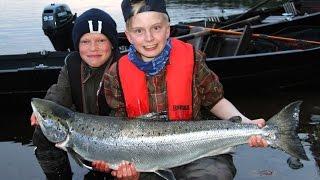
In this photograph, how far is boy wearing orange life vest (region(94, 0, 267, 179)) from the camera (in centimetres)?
367

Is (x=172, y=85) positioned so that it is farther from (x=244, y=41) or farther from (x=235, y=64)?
(x=244, y=41)

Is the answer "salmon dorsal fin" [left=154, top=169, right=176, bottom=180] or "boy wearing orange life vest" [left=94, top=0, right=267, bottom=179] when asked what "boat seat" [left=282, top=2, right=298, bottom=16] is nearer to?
"boy wearing orange life vest" [left=94, top=0, right=267, bottom=179]

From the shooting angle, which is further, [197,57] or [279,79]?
[279,79]

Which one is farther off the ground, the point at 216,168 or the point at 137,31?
the point at 137,31

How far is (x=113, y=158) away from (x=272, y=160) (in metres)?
2.86

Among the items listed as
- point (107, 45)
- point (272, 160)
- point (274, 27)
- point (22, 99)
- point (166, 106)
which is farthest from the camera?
point (274, 27)

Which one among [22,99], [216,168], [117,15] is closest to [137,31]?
[216,168]

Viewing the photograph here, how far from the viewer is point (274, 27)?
35.6 ft

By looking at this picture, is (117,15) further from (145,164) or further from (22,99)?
(145,164)

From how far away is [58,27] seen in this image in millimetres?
10203

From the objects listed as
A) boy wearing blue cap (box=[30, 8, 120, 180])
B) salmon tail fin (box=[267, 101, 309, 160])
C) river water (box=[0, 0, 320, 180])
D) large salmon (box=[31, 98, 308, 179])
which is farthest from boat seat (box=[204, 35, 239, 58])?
salmon tail fin (box=[267, 101, 309, 160])

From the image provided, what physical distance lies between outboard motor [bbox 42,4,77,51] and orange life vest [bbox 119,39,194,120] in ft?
21.8

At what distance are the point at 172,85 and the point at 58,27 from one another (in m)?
6.92

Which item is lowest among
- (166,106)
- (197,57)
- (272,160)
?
(272,160)
